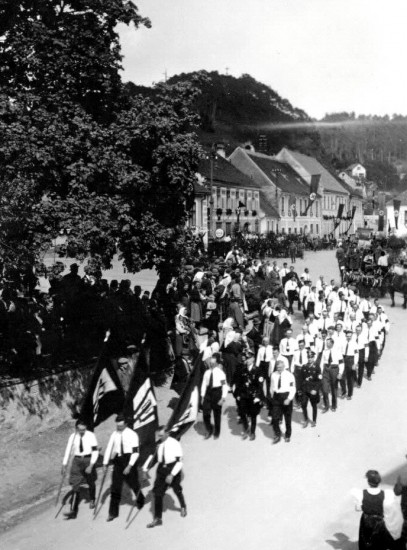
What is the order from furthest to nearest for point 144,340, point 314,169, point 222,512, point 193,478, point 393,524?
point 314,169, point 144,340, point 193,478, point 222,512, point 393,524

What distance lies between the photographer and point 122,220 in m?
14.1

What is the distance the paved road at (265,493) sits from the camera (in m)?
9.22

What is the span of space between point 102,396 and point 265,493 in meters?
3.17

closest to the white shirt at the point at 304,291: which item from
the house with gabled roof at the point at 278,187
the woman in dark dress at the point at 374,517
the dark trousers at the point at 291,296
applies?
the dark trousers at the point at 291,296

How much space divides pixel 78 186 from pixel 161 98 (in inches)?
122

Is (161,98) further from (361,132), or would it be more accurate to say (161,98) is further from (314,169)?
(361,132)

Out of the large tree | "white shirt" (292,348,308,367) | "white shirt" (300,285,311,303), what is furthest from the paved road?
"white shirt" (300,285,311,303)

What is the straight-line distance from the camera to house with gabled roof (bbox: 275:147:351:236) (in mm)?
75250

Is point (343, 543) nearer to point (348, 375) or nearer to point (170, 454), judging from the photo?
point (170, 454)

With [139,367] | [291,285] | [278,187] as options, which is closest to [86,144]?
[139,367]

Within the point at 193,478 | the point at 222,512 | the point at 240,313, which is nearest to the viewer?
the point at 222,512

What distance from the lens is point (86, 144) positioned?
45.1 ft

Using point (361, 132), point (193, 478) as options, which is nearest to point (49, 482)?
point (193, 478)

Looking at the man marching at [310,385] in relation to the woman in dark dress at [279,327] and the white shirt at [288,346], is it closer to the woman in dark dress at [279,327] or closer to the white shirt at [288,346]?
the white shirt at [288,346]
